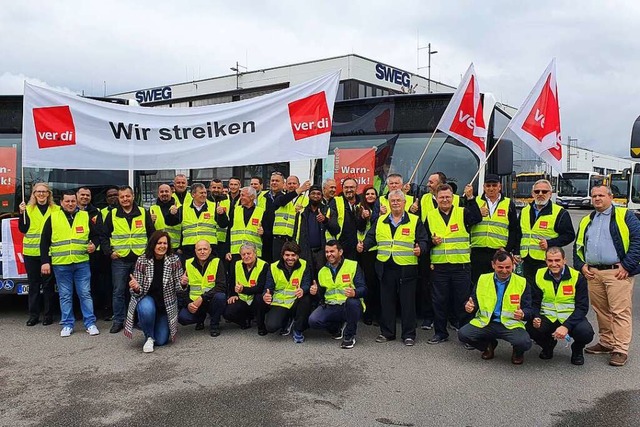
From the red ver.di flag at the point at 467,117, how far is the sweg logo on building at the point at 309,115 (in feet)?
4.57

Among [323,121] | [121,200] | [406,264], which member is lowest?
[406,264]

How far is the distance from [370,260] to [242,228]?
1602mm

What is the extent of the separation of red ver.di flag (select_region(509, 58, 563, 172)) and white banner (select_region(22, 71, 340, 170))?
2266 millimetres

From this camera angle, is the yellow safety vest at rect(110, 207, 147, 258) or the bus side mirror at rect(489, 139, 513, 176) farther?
the bus side mirror at rect(489, 139, 513, 176)

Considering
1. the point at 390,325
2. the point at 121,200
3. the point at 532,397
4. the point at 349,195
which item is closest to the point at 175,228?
the point at 121,200

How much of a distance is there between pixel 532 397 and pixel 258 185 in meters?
4.48

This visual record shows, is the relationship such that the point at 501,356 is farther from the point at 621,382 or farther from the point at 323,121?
the point at 323,121

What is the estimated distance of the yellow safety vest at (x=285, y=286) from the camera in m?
6.01

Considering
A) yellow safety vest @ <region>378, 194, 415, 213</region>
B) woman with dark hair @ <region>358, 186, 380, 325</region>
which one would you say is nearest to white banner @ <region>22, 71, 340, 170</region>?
woman with dark hair @ <region>358, 186, 380, 325</region>

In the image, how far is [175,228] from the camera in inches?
Answer: 271

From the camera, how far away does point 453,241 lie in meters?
5.75

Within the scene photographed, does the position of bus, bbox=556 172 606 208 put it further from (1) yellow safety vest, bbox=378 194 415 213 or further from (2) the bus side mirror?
(1) yellow safety vest, bbox=378 194 415 213

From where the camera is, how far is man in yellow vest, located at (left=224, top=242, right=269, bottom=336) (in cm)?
609

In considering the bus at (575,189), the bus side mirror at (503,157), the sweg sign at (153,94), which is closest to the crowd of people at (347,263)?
the bus side mirror at (503,157)
